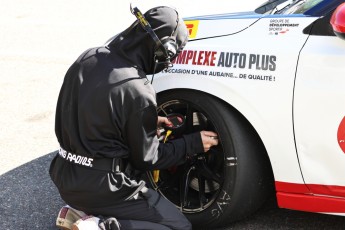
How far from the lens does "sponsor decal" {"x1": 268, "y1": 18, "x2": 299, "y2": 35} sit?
297cm

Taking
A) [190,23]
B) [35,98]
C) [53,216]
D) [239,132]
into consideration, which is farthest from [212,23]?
[35,98]

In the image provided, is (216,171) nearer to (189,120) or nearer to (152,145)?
(189,120)

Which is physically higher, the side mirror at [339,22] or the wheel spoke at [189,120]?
the side mirror at [339,22]

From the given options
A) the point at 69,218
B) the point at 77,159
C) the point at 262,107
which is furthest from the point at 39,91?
the point at 262,107

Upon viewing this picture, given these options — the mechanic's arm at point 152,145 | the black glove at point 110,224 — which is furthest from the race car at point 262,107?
the black glove at point 110,224

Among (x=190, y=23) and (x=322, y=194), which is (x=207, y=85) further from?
(x=322, y=194)

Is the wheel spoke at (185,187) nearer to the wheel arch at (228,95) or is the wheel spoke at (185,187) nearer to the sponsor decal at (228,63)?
the wheel arch at (228,95)

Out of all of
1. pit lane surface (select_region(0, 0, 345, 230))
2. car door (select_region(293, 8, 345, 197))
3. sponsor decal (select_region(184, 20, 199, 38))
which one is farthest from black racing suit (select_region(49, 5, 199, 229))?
pit lane surface (select_region(0, 0, 345, 230))

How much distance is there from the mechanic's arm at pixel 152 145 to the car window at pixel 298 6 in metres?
0.77

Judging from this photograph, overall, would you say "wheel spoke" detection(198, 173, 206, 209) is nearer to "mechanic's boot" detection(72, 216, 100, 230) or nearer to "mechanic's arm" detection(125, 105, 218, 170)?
"mechanic's arm" detection(125, 105, 218, 170)

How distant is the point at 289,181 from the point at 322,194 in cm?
17

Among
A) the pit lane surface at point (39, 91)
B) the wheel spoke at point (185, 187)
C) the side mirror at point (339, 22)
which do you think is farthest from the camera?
the pit lane surface at point (39, 91)

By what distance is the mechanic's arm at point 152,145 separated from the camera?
2.97m

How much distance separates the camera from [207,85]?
125 inches
